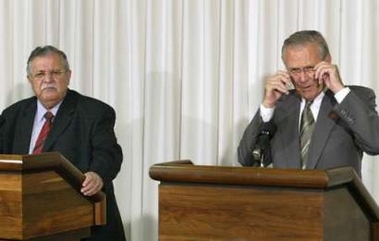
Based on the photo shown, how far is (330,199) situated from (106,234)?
4.47 ft

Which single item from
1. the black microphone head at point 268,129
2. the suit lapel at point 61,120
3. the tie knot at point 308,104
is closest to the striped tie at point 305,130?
the tie knot at point 308,104

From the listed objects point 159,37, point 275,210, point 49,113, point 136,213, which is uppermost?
point 159,37

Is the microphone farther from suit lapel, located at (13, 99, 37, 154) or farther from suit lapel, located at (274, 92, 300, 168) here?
suit lapel, located at (13, 99, 37, 154)

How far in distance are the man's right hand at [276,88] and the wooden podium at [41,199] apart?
756 millimetres

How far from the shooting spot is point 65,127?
3301mm

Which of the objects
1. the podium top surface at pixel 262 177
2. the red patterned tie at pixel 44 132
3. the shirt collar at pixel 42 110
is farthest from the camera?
the shirt collar at pixel 42 110

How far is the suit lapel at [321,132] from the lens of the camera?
2.88 metres

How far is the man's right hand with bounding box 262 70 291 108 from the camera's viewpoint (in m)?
2.95

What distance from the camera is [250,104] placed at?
394 cm

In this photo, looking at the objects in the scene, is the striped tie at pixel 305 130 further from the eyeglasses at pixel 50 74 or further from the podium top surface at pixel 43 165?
the eyeglasses at pixel 50 74

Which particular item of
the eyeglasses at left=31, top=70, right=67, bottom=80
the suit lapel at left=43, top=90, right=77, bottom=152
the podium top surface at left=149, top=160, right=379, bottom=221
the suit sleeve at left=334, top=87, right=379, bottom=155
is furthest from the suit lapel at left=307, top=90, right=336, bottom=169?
the eyeglasses at left=31, top=70, right=67, bottom=80

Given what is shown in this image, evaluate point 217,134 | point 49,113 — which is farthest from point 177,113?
point 49,113

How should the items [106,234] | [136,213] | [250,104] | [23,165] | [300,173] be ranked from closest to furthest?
[300,173] → [23,165] → [106,234] → [250,104] → [136,213]

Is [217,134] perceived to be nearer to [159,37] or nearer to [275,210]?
[159,37]
